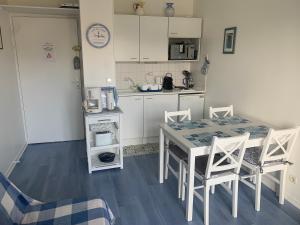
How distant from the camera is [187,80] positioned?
4.47m

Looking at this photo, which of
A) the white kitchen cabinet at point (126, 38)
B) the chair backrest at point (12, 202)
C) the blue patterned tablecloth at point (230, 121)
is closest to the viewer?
the chair backrest at point (12, 202)

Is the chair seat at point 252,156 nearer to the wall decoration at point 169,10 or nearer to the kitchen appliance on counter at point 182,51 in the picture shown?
the kitchen appliance on counter at point 182,51

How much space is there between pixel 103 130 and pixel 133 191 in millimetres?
1007

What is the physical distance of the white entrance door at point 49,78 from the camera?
152 inches

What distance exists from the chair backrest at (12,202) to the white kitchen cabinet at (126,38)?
8.28 ft

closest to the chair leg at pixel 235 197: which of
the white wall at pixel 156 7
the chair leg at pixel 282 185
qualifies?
the chair leg at pixel 282 185

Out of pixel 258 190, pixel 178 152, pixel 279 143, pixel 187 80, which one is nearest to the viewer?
pixel 279 143

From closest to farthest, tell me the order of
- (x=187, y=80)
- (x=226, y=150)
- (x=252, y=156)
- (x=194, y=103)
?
(x=226, y=150) → (x=252, y=156) → (x=194, y=103) → (x=187, y=80)

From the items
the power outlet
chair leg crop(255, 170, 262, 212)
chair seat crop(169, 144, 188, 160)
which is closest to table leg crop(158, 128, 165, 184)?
chair seat crop(169, 144, 188, 160)

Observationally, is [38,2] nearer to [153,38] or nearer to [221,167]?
[153,38]

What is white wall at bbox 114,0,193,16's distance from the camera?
3957 millimetres

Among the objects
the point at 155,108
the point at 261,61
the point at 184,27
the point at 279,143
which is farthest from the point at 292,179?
the point at 184,27

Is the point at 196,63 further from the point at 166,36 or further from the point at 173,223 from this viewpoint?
the point at 173,223

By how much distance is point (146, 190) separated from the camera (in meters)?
2.83
